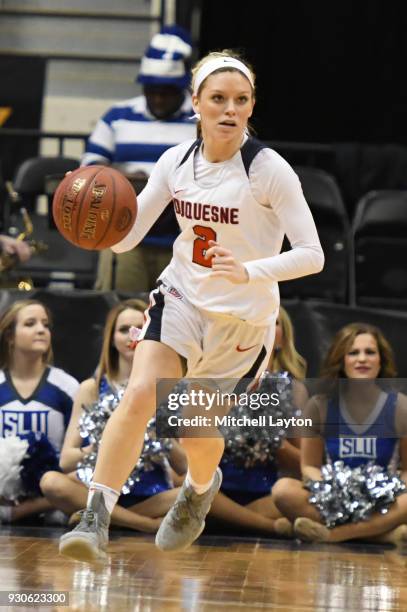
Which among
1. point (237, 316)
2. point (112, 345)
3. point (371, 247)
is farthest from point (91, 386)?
point (371, 247)

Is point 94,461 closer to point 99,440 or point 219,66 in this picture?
point 99,440

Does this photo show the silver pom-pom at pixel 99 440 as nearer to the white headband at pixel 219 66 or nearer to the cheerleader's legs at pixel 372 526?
the cheerleader's legs at pixel 372 526

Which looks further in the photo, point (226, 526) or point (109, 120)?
point (109, 120)

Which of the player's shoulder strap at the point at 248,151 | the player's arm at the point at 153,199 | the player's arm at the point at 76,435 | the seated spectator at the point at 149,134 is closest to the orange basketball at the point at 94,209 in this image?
the player's arm at the point at 153,199

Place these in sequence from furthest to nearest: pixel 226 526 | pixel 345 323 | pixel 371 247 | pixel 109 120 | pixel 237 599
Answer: pixel 371 247, pixel 109 120, pixel 345 323, pixel 226 526, pixel 237 599

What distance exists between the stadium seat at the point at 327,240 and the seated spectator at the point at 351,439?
164 centimetres

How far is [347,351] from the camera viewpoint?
6148 millimetres

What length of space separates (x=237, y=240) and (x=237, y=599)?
128cm

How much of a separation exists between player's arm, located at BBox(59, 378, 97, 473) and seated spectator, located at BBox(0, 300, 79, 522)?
0.40 feet

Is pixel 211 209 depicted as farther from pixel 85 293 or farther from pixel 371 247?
pixel 371 247

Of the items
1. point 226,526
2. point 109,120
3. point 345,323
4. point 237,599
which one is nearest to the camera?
point 237,599

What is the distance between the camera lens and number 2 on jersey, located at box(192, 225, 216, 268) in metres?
4.41

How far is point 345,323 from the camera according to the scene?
271 inches

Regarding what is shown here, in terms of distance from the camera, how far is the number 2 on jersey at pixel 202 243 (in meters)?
4.41
